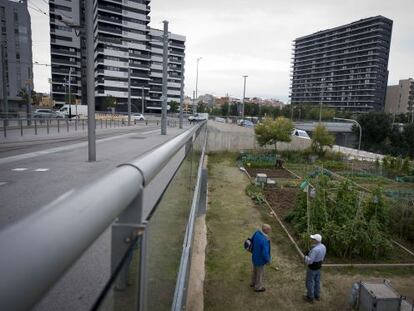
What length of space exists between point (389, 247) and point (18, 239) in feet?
40.3

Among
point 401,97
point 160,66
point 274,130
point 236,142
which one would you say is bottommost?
point 236,142

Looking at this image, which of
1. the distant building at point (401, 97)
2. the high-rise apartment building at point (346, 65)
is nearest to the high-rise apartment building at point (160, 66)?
the high-rise apartment building at point (346, 65)

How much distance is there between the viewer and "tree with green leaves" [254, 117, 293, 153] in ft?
106

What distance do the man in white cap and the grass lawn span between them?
22 centimetres

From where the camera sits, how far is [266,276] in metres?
9.30

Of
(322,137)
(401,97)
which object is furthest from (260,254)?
(401,97)

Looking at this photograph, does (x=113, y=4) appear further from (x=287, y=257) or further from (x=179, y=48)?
(x=287, y=257)

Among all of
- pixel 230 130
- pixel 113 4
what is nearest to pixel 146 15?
pixel 113 4

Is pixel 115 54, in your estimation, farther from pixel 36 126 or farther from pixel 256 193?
pixel 256 193

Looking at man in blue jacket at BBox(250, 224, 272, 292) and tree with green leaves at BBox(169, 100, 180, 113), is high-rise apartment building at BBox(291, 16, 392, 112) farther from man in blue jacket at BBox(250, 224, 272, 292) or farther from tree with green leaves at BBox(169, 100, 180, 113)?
man in blue jacket at BBox(250, 224, 272, 292)

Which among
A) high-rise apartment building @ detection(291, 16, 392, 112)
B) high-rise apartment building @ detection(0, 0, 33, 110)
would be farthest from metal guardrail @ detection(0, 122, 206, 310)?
high-rise apartment building @ detection(291, 16, 392, 112)

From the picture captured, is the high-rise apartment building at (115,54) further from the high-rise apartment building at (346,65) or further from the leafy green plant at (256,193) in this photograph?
the leafy green plant at (256,193)

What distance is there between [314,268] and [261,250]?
1266 millimetres

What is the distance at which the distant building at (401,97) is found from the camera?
14050 centimetres
